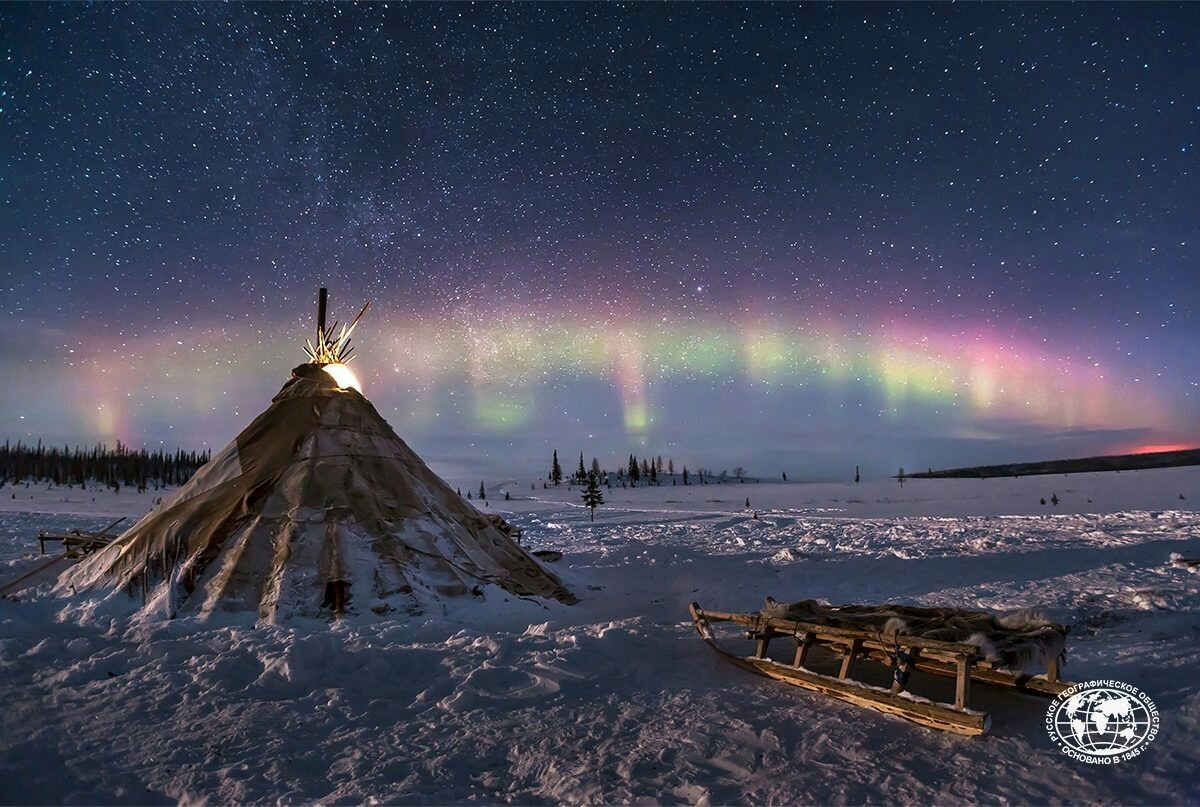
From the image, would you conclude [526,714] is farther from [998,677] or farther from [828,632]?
[998,677]

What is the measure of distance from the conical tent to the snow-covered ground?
2.48ft

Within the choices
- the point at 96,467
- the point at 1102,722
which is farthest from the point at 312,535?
the point at 96,467

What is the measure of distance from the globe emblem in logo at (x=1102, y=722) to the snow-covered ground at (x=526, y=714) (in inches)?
4.8

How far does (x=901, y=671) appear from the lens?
6.02m

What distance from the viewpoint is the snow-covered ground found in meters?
4.77

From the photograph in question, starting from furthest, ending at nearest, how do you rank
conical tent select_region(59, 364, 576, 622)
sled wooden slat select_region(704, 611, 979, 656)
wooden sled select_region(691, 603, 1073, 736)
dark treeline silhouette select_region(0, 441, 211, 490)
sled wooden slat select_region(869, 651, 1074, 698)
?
dark treeline silhouette select_region(0, 441, 211, 490), conical tent select_region(59, 364, 576, 622), sled wooden slat select_region(869, 651, 1074, 698), sled wooden slat select_region(704, 611, 979, 656), wooden sled select_region(691, 603, 1073, 736)

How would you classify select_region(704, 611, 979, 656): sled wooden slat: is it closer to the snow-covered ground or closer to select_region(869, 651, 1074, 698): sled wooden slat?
select_region(869, 651, 1074, 698): sled wooden slat

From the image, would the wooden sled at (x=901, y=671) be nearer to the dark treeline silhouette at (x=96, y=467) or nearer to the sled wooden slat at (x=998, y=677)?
the sled wooden slat at (x=998, y=677)

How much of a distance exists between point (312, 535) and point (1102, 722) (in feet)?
36.1

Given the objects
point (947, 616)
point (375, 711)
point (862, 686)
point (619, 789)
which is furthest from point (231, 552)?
point (947, 616)

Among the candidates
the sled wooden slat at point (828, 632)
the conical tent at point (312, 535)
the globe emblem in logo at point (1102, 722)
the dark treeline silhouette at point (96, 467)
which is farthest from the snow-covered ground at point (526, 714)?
the dark treeline silhouette at point (96, 467)

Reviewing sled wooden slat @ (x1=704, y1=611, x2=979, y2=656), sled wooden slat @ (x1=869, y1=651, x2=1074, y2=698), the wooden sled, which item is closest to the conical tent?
sled wooden slat @ (x1=704, y1=611, x2=979, y2=656)

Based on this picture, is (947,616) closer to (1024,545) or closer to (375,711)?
(375,711)

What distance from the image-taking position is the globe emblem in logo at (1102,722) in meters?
5.08
